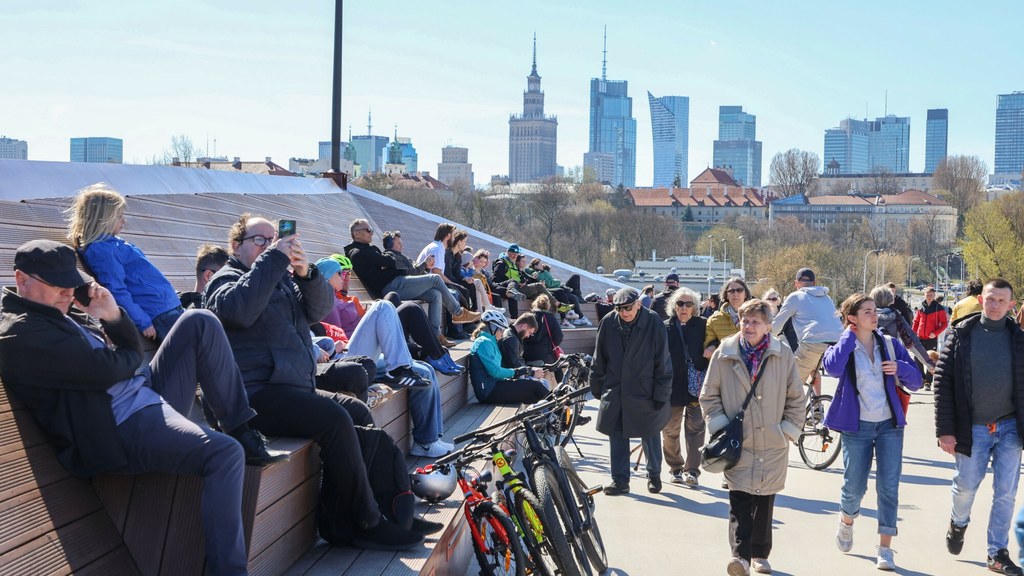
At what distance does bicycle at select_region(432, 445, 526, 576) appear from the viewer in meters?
5.15

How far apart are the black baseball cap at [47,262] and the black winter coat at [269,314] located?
0.96 metres

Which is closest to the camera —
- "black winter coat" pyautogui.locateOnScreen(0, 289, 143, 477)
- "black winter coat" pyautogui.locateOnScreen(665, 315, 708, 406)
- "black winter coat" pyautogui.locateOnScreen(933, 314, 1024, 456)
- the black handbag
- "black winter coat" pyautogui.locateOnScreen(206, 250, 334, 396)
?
"black winter coat" pyautogui.locateOnScreen(0, 289, 143, 477)

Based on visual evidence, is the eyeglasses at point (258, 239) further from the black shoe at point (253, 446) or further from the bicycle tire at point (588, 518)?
the bicycle tire at point (588, 518)

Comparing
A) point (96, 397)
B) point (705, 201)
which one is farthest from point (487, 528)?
point (705, 201)

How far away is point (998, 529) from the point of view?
21.1ft

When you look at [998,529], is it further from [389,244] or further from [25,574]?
[389,244]

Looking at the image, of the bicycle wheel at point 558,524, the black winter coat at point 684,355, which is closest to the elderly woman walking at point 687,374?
the black winter coat at point 684,355

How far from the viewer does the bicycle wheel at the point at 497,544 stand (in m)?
5.12

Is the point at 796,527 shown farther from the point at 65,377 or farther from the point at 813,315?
the point at 65,377

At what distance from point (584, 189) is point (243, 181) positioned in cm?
11401

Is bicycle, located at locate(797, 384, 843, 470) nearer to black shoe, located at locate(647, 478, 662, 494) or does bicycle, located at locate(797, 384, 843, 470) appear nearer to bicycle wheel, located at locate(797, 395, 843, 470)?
bicycle wheel, located at locate(797, 395, 843, 470)

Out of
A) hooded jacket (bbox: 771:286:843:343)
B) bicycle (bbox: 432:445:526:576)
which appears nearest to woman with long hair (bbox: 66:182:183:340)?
bicycle (bbox: 432:445:526:576)

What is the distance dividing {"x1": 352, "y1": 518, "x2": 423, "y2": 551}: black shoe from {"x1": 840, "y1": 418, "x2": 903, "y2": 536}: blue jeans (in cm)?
294

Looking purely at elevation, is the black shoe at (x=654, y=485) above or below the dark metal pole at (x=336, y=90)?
below
